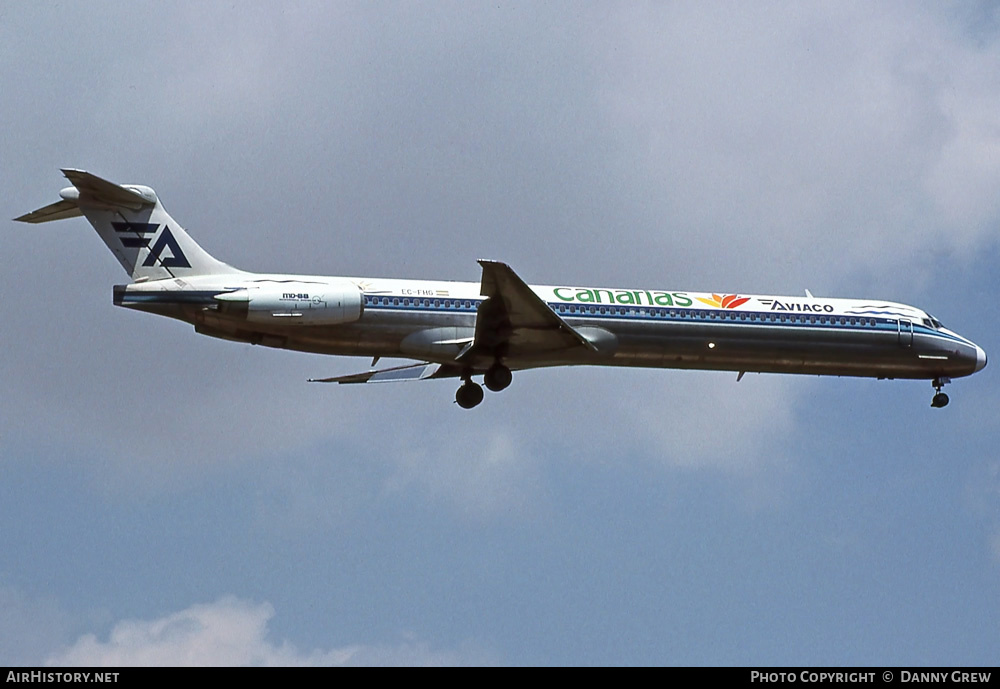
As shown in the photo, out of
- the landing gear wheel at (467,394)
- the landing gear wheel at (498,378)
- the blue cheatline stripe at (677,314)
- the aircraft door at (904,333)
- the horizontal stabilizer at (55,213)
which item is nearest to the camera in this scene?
the horizontal stabilizer at (55,213)

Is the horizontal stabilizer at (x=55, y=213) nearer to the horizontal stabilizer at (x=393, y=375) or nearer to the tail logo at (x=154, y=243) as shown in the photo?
the tail logo at (x=154, y=243)

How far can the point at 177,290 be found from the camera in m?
29.4

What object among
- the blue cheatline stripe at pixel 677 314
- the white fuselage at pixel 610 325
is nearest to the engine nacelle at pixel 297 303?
the white fuselage at pixel 610 325

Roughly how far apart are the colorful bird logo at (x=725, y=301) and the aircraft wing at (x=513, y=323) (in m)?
3.29

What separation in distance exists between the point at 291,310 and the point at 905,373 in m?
15.6

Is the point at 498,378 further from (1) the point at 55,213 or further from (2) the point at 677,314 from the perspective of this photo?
(1) the point at 55,213

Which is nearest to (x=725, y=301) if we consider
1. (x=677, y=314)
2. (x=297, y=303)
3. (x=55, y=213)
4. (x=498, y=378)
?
(x=677, y=314)

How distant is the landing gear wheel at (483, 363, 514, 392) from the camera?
32.1 m

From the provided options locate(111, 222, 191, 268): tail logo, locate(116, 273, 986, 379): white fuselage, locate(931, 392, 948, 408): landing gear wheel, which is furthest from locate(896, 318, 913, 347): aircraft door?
locate(111, 222, 191, 268): tail logo

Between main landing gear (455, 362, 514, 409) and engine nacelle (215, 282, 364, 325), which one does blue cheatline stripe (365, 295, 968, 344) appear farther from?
main landing gear (455, 362, 514, 409)

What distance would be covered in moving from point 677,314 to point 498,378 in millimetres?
4456

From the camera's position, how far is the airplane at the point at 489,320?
96.6ft

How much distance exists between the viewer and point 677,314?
32.3 meters
